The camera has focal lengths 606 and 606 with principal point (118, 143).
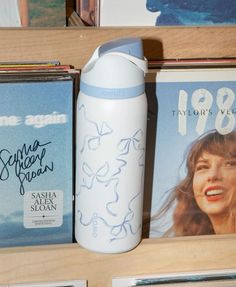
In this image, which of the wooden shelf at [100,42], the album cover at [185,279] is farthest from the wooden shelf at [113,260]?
the wooden shelf at [100,42]

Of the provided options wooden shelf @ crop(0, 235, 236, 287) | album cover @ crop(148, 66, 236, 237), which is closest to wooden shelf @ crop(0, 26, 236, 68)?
album cover @ crop(148, 66, 236, 237)

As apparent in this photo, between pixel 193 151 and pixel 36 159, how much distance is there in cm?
20

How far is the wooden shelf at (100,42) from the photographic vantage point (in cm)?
73

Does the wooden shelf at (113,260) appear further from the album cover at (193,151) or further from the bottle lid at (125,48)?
the bottle lid at (125,48)

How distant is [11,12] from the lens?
72 centimetres

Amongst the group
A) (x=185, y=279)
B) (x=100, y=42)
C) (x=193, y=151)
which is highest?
(x=100, y=42)

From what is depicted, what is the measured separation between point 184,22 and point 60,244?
1.03 feet

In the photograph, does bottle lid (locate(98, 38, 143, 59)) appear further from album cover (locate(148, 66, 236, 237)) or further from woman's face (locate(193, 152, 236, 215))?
woman's face (locate(193, 152, 236, 215))

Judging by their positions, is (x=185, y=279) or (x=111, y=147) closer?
(x=111, y=147)

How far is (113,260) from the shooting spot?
724mm

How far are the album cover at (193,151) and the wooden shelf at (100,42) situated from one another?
42 millimetres

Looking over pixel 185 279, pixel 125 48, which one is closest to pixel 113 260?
pixel 185 279

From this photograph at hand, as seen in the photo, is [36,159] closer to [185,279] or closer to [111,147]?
[111,147]
